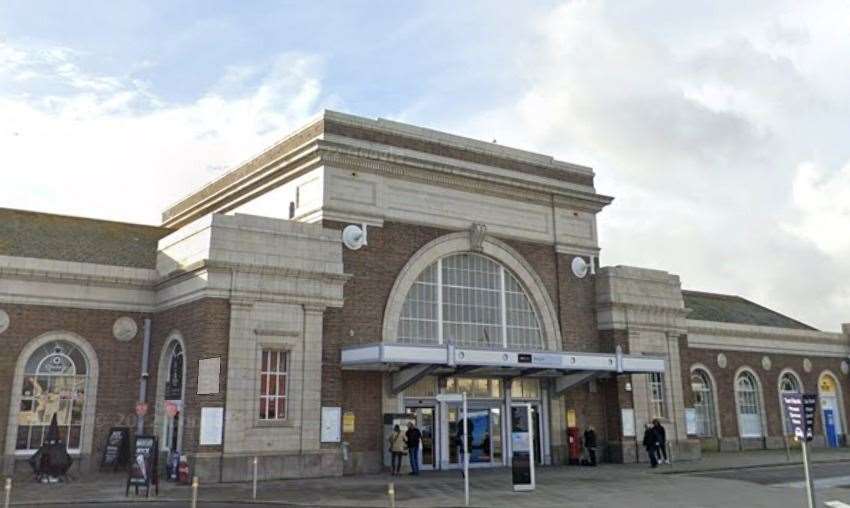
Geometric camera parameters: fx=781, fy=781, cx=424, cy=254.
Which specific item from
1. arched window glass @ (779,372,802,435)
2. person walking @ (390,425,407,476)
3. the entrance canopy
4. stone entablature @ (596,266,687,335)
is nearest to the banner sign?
the entrance canopy

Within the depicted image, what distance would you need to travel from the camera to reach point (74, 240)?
28562 mm

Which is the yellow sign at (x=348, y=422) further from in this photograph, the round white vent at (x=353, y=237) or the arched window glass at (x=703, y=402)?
the arched window glass at (x=703, y=402)

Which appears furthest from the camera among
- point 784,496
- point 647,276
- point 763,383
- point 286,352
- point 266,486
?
point 763,383

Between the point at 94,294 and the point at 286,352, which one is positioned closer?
the point at 286,352

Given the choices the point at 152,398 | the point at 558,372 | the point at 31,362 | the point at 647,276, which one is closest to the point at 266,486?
the point at 152,398

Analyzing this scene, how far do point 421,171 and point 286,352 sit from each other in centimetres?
871

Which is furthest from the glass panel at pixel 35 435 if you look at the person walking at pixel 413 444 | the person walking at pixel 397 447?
the person walking at pixel 413 444

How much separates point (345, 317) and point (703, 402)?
71.7 feet

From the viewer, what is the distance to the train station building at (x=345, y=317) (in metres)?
23.8

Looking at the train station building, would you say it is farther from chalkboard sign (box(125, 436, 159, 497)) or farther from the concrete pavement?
chalkboard sign (box(125, 436, 159, 497))

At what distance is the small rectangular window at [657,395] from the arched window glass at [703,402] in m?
6.67

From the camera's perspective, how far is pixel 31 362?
25.0 meters

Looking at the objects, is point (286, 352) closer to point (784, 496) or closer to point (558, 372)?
point (558, 372)

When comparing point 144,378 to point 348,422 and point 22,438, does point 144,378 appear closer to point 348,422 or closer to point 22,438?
point 22,438
